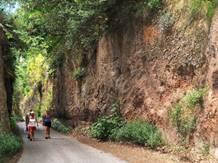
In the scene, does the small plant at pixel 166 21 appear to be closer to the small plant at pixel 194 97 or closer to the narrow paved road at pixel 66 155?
the small plant at pixel 194 97

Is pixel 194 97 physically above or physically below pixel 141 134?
above

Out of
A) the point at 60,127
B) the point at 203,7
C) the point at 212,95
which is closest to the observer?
the point at 212,95

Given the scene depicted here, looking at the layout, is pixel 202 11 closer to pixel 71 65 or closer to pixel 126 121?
pixel 126 121

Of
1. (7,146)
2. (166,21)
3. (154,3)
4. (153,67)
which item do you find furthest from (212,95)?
(7,146)

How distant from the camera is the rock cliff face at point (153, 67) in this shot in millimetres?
17219

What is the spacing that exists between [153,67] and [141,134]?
3243mm

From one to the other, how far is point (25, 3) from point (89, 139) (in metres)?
9.98

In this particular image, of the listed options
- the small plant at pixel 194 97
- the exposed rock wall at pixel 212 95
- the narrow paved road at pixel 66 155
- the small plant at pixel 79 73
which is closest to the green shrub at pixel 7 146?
the narrow paved road at pixel 66 155

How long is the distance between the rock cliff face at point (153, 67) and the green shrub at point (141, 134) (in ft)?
1.25

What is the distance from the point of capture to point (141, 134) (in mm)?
19641

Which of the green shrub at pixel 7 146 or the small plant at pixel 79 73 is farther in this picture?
the small plant at pixel 79 73

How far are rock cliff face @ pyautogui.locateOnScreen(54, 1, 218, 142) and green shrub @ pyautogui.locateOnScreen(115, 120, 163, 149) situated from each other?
382 mm

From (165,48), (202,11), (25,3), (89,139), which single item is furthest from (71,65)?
(202,11)

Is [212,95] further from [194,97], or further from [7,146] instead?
[7,146]
